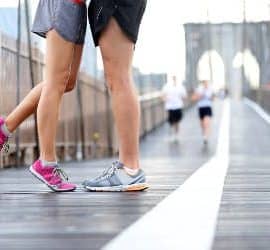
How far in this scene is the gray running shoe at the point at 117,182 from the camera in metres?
3.95

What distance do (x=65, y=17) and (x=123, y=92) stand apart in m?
0.41

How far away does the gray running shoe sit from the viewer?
3947 millimetres

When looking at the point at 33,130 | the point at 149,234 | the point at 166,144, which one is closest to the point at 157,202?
the point at 149,234

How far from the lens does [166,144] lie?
18141 millimetres

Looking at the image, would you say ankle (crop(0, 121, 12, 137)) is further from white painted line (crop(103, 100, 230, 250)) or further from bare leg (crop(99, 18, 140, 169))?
white painted line (crop(103, 100, 230, 250))

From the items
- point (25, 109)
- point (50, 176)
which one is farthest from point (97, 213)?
point (25, 109)

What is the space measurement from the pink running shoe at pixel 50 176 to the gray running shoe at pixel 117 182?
0.12 metres

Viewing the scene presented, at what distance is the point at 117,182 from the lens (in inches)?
156

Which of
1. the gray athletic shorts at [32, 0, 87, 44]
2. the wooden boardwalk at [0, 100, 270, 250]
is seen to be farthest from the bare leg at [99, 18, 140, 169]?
the wooden boardwalk at [0, 100, 270, 250]

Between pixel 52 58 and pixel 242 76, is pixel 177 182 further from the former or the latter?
pixel 242 76

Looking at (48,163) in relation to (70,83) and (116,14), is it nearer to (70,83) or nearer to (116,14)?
(70,83)

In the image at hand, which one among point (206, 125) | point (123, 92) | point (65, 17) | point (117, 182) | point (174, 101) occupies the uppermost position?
point (65, 17)

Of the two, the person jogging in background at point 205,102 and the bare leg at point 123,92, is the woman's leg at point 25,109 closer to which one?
the bare leg at point 123,92

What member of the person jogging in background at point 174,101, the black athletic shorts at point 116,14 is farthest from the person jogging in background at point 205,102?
the black athletic shorts at point 116,14
